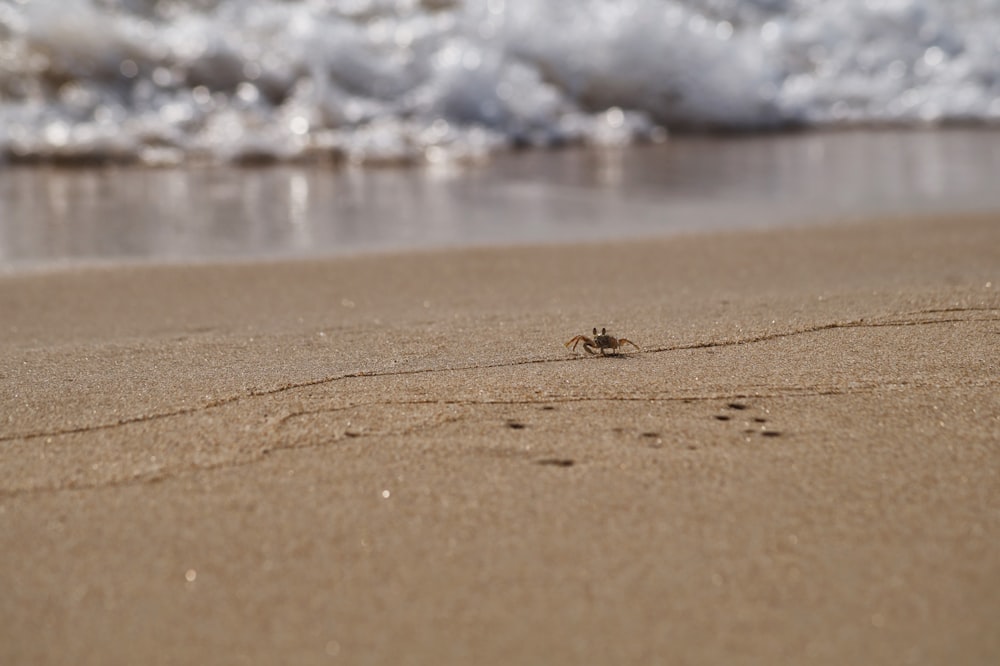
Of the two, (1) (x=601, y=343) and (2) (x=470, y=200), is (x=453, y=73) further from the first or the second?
(1) (x=601, y=343)

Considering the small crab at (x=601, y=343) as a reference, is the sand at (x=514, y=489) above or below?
below

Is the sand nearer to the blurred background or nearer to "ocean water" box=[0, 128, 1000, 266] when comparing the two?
"ocean water" box=[0, 128, 1000, 266]

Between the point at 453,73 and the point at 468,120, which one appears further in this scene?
the point at 453,73

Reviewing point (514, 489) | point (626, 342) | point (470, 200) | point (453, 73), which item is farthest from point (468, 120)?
point (514, 489)

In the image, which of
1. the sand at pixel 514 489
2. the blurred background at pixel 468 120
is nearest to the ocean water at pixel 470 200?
the blurred background at pixel 468 120

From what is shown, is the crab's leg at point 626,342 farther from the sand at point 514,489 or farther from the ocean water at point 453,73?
the ocean water at point 453,73

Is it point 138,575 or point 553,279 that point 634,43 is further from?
point 138,575
